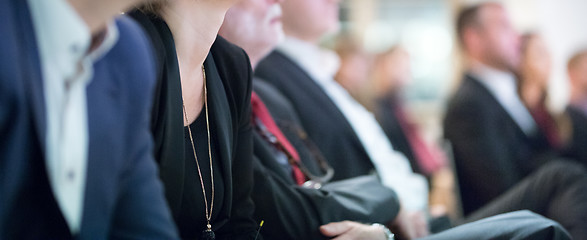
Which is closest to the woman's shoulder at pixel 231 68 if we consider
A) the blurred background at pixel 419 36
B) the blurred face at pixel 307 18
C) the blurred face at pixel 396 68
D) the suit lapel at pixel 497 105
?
the blurred face at pixel 307 18

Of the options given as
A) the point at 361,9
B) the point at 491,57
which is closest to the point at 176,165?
the point at 491,57

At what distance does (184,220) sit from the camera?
45.1 inches

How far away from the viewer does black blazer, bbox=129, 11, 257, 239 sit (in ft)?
3.31

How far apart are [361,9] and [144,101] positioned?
694cm

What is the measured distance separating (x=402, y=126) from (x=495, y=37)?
1173mm

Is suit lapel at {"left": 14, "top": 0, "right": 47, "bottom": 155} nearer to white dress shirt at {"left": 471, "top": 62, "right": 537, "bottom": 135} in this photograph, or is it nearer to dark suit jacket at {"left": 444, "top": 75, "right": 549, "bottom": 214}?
dark suit jacket at {"left": 444, "top": 75, "right": 549, "bottom": 214}

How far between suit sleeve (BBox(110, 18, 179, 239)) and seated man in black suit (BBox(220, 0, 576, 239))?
18.6 inches

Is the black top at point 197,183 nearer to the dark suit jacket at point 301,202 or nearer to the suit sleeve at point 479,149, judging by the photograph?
the dark suit jacket at point 301,202

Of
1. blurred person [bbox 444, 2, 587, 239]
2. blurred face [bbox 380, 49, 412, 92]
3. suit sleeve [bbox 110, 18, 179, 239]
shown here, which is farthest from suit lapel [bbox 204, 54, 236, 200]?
blurred face [bbox 380, 49, 412, 92]

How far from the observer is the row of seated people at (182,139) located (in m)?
0.70

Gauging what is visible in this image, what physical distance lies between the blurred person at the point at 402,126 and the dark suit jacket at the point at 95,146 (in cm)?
258

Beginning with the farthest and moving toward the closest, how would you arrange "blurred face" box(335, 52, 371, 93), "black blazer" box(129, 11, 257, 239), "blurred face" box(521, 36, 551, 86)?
"blurred face" box(335, 52, 371, 93) → "blurred face" box(521, 36, 551, 86) → "black blazer" box(129, 11, 257, 239)

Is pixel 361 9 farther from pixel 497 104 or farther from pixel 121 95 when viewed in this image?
pixel 121 95

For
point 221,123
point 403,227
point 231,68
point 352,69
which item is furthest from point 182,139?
point 352,69
